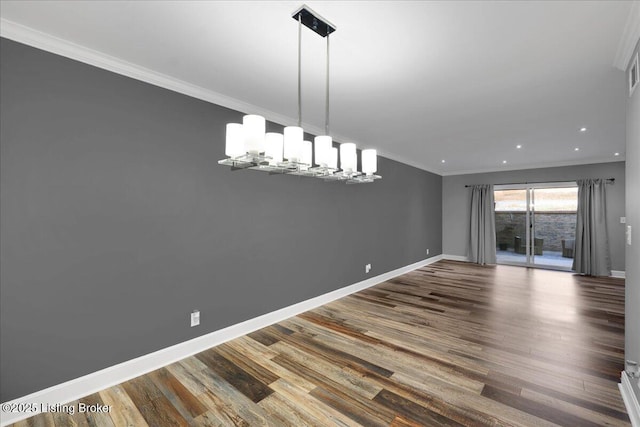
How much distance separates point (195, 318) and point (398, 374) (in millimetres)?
1992

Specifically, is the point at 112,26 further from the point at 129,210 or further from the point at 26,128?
the point at 129,210

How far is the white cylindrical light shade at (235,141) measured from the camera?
1.68 metres

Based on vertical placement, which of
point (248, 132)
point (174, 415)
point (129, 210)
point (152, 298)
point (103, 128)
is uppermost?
point (103, 128)

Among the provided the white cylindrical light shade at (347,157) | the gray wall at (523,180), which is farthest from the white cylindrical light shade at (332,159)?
the gray wall at (523,180)

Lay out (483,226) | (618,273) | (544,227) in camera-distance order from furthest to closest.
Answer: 1. (483,226)
2. (544,227)
3. (618,273)

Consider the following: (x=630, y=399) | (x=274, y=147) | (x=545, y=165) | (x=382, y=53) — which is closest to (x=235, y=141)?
(x=274, y=147)

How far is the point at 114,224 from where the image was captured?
234cm

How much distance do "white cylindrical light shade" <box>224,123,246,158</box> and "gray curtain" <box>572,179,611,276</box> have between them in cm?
814

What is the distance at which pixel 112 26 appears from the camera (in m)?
1.94

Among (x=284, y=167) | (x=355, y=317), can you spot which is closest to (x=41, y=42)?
(x=284, y=167)

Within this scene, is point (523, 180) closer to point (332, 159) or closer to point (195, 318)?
point (332, 159)

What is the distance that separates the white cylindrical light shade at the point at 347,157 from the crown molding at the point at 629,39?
1879 millimetres

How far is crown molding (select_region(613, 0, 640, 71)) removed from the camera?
1.77 metres

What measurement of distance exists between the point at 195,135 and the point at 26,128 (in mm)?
1204
